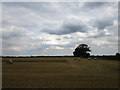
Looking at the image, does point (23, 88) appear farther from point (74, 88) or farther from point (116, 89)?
point (116, 89)

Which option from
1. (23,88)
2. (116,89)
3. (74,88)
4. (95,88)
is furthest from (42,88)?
(116,89)

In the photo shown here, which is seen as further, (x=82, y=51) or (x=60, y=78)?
(x=82, y=51)

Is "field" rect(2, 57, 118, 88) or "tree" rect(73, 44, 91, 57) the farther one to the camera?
"tree" rect(73, 44, 91, 57)

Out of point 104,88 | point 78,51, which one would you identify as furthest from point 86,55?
point 104,88

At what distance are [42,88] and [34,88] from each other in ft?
1.84

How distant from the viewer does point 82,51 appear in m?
112

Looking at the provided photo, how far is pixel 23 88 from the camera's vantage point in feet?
41.4

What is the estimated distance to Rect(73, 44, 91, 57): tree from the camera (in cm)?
11158

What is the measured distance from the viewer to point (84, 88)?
1271 centimetres

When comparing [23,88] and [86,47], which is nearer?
[23,88]

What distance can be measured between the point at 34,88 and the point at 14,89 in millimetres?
1371

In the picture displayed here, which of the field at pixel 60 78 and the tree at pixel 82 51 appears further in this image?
the tree at pixel 82 51

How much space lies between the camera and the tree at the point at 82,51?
4393 inches

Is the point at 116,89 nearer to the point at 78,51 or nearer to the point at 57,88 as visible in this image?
the point at 57,88
